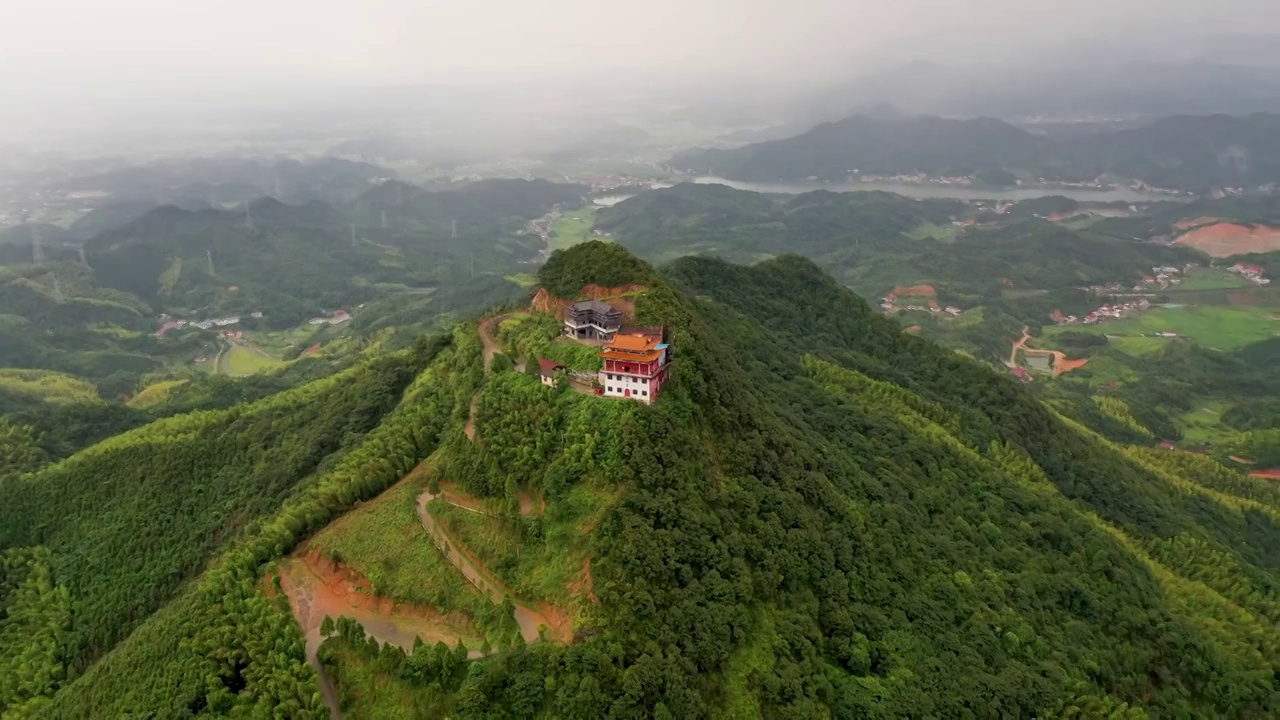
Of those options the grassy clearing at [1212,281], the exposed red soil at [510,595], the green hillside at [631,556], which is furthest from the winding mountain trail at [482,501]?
the grassy clearing at [1212,281]

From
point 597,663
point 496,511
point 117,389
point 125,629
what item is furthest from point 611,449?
point 117,389

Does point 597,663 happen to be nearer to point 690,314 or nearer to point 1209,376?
point 690,314

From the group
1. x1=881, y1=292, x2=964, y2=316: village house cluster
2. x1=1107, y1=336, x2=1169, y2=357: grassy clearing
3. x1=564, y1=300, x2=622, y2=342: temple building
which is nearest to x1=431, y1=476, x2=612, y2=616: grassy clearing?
x1=564, y1=300, x2=622, y2=342: temple building

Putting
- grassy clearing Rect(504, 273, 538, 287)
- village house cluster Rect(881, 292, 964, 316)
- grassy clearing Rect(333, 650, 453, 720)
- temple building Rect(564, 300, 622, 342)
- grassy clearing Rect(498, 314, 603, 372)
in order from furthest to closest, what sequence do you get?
grassy clearing Rect(504, 273, 538, 287) → village house cluster Rect(881, 292, 964, 316) → temple building Rect(564, 300, 622, 342) → grassy clearing Rect(498, 314, 603, 372) → grassy clearing Rect(333, 650, 453, 720)

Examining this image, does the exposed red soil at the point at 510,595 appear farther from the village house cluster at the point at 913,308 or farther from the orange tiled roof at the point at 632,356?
the village house cluster at the point at 913,308

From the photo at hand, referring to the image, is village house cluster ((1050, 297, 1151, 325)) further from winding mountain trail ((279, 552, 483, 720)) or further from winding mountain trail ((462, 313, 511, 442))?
winding mountain trail ((279, 552, 483, 720))

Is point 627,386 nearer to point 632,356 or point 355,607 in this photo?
point 632,356
